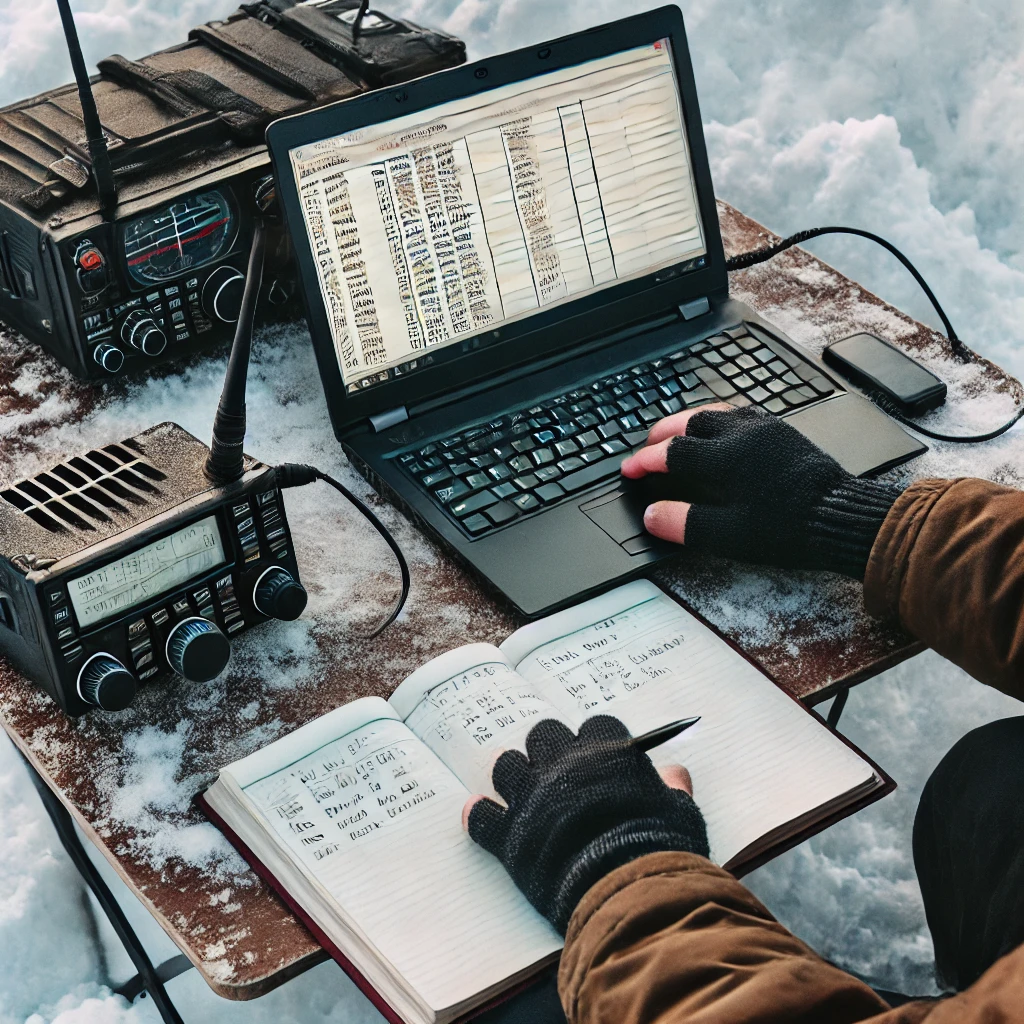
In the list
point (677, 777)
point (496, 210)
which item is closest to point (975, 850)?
point (677, 777)

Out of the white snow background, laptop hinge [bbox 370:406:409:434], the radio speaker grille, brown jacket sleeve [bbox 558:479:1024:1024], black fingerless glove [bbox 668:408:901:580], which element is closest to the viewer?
brown jacket sleeve [bbox 558:479:1024:1024]

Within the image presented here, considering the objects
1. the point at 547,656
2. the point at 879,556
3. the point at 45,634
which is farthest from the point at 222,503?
the point at 879,556

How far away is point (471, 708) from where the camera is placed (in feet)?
3.03

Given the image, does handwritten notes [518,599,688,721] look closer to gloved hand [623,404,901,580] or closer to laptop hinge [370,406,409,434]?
gloved hand [623,404,901,580]

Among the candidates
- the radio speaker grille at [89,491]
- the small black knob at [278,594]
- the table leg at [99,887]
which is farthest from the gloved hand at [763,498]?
the table leg at [99,887]

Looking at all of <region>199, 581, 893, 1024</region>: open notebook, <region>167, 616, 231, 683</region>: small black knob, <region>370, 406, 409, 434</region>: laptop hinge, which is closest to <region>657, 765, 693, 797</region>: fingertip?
<region>199, 581, 893, 1024</region>: open notebook

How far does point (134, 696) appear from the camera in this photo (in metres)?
0.93

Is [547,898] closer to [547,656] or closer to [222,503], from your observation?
[547,656]

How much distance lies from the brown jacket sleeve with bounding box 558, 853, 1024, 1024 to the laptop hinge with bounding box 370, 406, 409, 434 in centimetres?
53

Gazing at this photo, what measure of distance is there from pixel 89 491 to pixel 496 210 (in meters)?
0.49

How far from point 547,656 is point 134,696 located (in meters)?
0.32

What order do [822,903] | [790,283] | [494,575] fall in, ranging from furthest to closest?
1. [822,903]
2. [790,283]
3. [494,575]

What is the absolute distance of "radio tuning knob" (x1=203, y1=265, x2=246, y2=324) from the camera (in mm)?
1273

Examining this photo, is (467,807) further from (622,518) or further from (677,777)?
(622,518)
